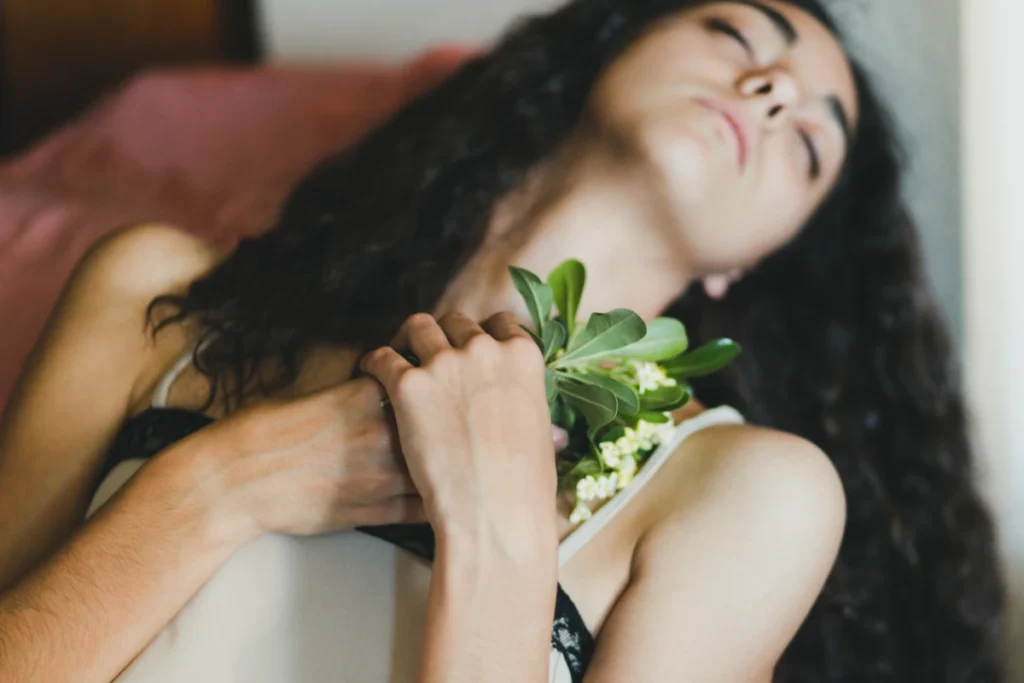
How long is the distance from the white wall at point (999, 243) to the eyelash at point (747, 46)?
0.87 feet

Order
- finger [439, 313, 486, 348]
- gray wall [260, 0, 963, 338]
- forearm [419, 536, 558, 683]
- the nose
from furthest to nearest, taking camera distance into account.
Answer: gray wall [260, 0, 963, 338], the nose, finger [439, 313, 486, 348], forearm [419, 536, 558, 683]

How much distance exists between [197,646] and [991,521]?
1.15 meters

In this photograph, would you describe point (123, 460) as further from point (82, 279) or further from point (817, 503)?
point (817, 503)

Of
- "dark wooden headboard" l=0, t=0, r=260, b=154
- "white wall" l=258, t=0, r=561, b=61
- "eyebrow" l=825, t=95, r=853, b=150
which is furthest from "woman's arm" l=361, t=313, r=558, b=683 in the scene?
"dark wooden headboard" l=0, t=0, r=260, b=154

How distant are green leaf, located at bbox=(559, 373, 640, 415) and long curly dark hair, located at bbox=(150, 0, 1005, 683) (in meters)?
0.35

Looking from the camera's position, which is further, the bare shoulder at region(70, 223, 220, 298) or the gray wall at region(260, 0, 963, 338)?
the gray wall at region(260, 0, 963, 338)

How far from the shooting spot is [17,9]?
3020 mm

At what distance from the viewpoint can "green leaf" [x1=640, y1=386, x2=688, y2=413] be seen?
42.8 inches

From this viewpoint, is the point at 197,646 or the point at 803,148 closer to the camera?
the point at 197,646

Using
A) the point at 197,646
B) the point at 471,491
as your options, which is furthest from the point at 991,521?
the point at 197,646

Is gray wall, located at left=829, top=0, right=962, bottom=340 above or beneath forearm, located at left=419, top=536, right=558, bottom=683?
beneath

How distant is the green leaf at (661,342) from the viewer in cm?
108

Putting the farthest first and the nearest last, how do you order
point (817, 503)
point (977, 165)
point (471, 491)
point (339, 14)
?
point (339, 14) < point (977, 165) < point (817, 503) < point (471, 491)

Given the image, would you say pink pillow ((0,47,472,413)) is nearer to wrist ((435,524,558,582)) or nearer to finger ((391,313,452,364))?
finger ((391,313,452,364))
